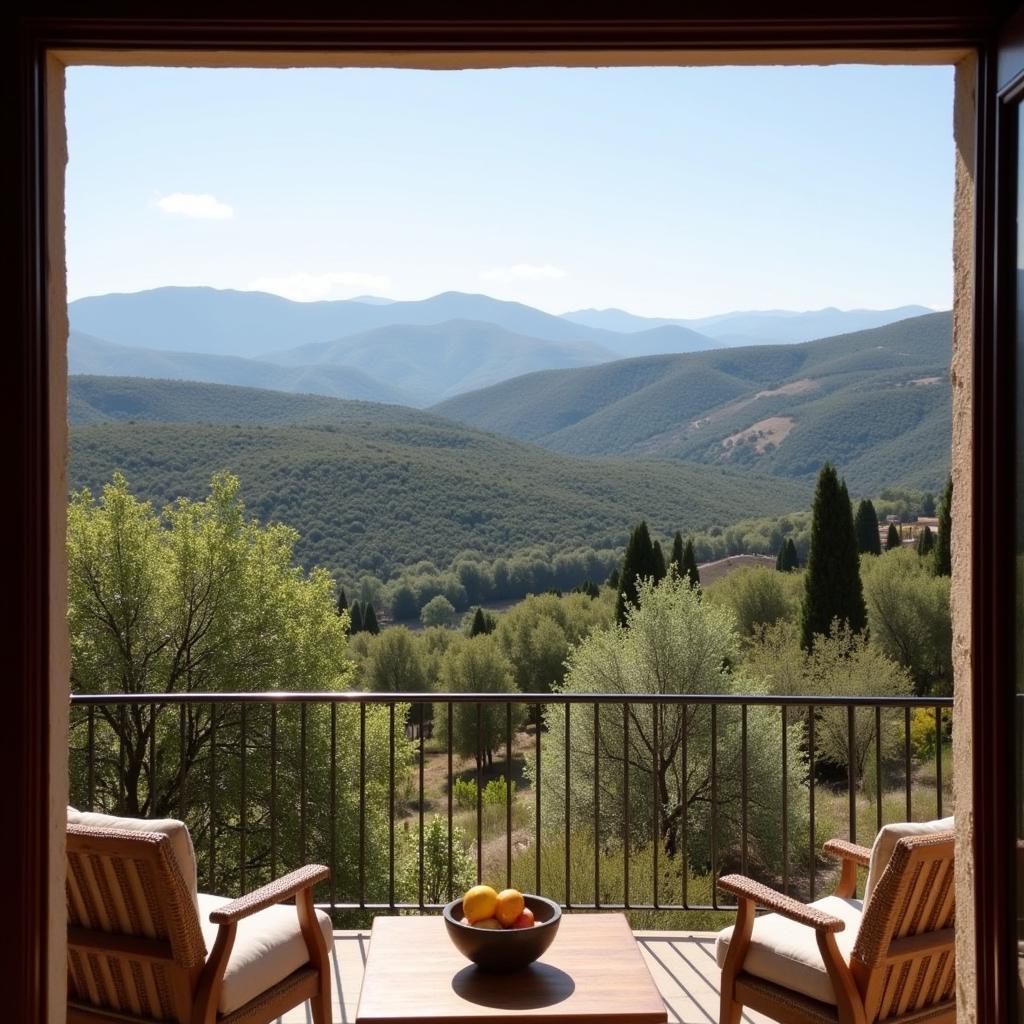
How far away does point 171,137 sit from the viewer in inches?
2904

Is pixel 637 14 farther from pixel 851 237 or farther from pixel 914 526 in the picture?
pixel 851 237

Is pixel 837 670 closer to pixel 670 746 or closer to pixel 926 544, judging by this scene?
pixel 926 544

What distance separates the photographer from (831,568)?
28.5 metres

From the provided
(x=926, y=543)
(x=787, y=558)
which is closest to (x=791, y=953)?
(x=926, y=543)

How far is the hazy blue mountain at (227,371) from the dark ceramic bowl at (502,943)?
118552mm

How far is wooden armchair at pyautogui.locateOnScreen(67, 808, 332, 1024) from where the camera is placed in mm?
2391

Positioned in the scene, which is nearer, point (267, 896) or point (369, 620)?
point (267, 896)

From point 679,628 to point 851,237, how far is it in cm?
6276

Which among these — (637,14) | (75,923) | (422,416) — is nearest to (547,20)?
(637,14)

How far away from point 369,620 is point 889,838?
33.7 metres

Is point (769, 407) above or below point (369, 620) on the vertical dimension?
above

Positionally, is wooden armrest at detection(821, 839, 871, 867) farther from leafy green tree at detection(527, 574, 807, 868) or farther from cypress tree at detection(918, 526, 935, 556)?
cypress tree at detection(918, 526, 935, 556)

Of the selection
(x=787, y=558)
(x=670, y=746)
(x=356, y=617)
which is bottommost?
(x=670, y=746)

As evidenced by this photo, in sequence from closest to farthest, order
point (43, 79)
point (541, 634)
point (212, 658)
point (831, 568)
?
point (43, 79) → point (212, 658) → point (831, 568) → point (541, 634)
